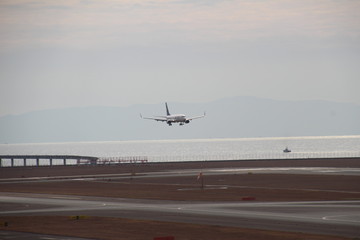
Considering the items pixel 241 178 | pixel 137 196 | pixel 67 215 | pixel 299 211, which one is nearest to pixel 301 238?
pixel 299 211

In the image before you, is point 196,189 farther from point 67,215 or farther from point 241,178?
point 67,215

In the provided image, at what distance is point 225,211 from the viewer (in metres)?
78.9

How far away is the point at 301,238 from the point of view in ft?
189

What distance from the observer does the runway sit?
216 feet

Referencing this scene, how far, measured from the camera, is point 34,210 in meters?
85.6

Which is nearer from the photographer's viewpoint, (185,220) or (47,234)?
(47,234)

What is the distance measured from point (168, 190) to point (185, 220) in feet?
139

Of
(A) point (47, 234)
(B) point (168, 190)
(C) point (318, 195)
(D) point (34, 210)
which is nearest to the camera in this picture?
(A) point (47, 234)

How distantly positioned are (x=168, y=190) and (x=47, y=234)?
51219 mm

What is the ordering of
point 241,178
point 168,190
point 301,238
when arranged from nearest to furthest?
point 301,238
point 168,190
point 241,178

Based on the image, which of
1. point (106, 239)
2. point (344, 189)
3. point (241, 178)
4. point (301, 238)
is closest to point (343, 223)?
point (301, 238)

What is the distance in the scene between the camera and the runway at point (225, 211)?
6588 cm

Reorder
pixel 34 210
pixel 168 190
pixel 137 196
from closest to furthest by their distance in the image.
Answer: pixel 34 210 < pixel 137 196 < pixel 168 190

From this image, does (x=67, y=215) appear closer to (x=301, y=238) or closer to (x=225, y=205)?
(x=225, y=205)
